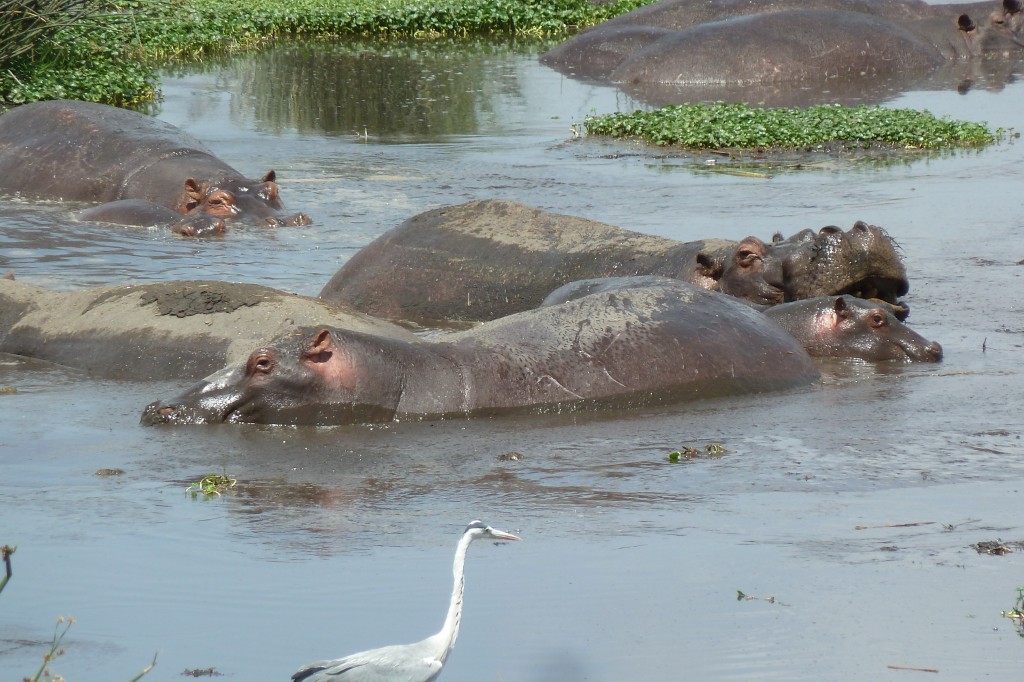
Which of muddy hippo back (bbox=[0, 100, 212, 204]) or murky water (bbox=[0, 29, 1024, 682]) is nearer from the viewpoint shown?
murky water (bbox=[0, 29, 1024, 682])

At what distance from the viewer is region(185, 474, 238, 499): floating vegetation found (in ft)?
17.5

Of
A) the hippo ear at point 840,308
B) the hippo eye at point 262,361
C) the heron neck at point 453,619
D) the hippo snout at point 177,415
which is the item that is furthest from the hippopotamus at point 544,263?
the heron neck at point 453,619

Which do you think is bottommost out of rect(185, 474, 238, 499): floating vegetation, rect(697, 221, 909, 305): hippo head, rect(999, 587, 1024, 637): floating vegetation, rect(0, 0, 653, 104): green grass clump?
A: rect(185, 474, 238, 499): floating vegetation

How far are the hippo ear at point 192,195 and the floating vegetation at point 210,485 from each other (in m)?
6.90

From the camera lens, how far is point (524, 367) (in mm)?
6574

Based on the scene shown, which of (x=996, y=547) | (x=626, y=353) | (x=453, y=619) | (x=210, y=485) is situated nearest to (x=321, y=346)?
(x=210, y=485)

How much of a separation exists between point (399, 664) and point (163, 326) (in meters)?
4.66

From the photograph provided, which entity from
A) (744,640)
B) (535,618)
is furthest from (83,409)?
(744,640)

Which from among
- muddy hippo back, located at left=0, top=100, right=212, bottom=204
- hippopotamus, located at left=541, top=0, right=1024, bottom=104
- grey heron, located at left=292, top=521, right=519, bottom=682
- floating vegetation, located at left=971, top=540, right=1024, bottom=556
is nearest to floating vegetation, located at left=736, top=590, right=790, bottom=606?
floating vegetation, located at left=971, top=540, right=1024, bottom=556

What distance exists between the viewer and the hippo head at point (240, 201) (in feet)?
38.8

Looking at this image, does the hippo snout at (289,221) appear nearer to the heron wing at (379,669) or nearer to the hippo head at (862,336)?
the hippo head at (862,336)

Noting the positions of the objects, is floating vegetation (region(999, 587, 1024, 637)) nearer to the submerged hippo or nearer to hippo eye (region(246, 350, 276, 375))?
hippo eye (region(246, 350, 276, 375))

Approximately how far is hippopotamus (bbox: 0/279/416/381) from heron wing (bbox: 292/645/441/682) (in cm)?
392

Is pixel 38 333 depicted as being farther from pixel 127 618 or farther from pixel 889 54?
pixel 889 54
